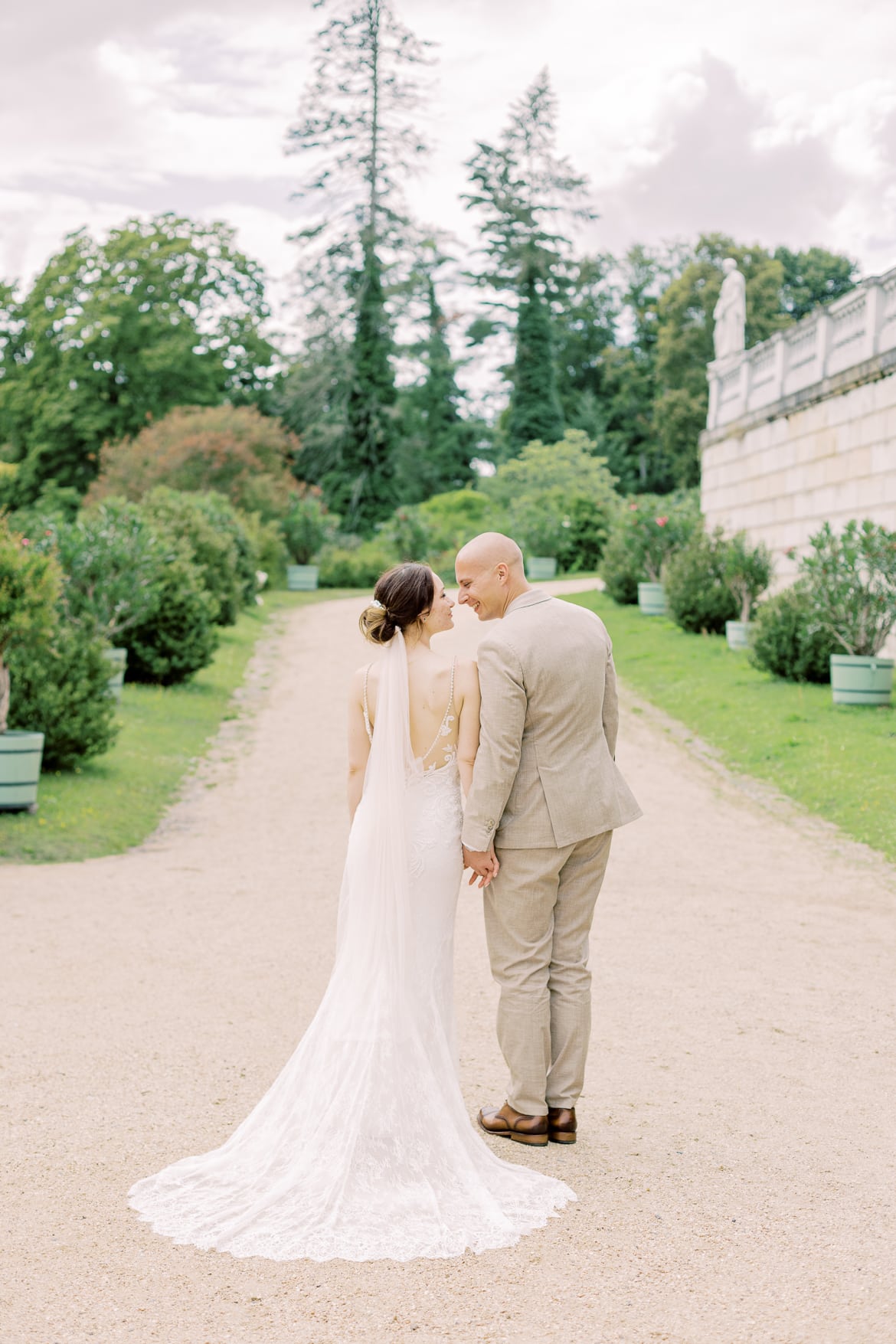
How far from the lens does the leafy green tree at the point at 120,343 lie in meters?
40.2

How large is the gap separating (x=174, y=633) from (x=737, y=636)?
7975 mm

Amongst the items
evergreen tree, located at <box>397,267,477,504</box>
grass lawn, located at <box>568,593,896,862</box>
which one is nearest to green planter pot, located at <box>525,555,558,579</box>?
grass lawn, located at <box>568,593,896,862</box>

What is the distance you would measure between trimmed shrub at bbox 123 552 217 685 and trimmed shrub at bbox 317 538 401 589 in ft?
49.5

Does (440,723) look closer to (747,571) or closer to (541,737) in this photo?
(541,737)

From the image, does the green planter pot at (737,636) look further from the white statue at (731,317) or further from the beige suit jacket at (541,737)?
the beige suit jacket at (541,737)

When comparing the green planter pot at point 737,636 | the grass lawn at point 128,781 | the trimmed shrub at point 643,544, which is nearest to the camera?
the grass lawn at point 128,781

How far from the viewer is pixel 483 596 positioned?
13.0ft

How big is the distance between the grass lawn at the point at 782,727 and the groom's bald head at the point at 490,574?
5487 mm

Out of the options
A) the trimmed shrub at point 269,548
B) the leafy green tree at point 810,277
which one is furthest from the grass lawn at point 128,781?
the leafy green tree at point 810,277

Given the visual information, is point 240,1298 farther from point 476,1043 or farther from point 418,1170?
point 476,1043

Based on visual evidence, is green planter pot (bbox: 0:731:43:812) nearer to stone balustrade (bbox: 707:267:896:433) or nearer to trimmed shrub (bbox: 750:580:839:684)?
trimmed shrub (bbox: 750:580:839:684)

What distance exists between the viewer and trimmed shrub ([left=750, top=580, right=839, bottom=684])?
49.9 ft

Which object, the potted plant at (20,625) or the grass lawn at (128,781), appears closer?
the grass lawn at (128,781)

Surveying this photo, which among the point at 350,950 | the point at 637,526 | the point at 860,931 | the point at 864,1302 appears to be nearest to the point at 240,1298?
the point at 350,950
